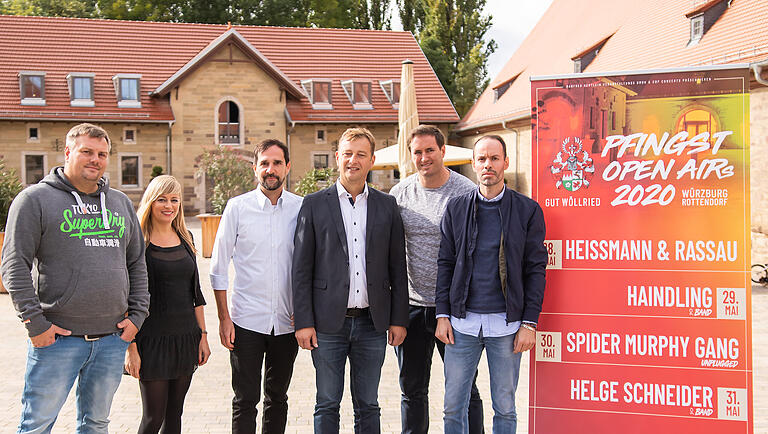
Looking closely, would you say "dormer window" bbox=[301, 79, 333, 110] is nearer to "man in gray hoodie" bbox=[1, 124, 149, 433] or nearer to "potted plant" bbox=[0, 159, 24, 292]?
"potted plant" bbox=[0, 159, 24, 292]

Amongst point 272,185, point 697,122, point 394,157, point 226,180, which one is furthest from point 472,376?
point 226,180

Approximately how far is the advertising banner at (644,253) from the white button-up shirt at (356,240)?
1.06 metres

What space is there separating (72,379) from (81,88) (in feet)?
83.5

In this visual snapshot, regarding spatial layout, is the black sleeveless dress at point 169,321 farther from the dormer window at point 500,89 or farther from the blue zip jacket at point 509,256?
the dormer window at point 500,89

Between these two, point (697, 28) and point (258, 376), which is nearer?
point (258, 376)

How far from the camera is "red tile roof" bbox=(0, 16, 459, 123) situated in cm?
2630

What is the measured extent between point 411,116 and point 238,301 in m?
6.62

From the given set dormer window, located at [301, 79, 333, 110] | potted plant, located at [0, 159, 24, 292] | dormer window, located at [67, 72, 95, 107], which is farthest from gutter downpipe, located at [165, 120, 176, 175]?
potted plant, located at [0, 159, 24, 292]

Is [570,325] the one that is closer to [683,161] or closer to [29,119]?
[683,161]

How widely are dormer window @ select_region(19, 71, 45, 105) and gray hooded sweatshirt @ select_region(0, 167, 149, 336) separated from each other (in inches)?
988

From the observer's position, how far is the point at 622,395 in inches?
162

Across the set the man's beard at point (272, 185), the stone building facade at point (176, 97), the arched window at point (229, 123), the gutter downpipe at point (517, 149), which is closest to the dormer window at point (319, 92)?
the stone building facade at point (176, 97)

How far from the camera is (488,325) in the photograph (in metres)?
3.92

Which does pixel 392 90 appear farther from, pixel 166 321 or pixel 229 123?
pixel 166 321
